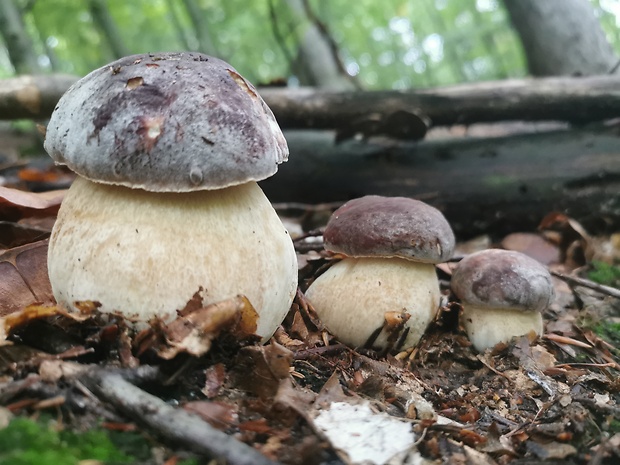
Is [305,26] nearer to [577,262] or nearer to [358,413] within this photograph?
[577,262]

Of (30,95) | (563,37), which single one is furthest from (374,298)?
(563,37)

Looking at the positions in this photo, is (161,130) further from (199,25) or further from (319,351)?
(199,25)

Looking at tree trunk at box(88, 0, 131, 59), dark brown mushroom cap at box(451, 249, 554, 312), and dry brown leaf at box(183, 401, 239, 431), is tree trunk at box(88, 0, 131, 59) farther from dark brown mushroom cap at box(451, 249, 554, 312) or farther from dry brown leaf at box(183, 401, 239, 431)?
dry brown leaf at box(183, 401, 239, 431)

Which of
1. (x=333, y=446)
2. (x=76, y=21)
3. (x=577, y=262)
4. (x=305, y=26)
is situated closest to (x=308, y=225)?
(x=577, y=262)

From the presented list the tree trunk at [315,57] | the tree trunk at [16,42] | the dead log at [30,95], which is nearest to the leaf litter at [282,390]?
the dead log at [30,95]

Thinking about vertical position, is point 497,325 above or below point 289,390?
below

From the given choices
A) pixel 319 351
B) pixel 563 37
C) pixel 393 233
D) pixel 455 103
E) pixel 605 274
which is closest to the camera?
pixel 319 351

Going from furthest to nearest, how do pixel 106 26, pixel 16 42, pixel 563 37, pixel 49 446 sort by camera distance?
1. pixel 106 26
2. pixel 16 42
3. pixel 563 37
4. pixel 49 446
